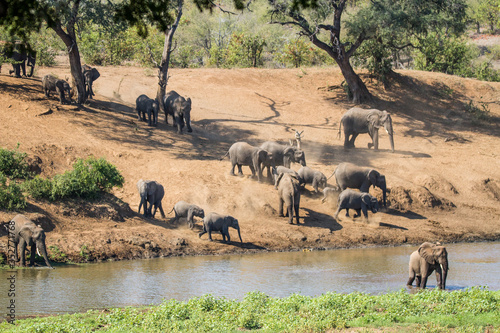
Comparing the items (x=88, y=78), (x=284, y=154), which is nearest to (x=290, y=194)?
(x=284, y=154)

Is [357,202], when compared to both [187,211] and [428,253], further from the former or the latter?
[428,253]

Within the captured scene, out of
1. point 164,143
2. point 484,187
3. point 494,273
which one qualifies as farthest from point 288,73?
point 494,273

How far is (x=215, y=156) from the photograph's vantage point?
24.6 meters

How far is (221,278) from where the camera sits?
13656 millimetres

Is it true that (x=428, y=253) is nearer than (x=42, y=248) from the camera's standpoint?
Yes

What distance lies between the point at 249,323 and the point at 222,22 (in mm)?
59677

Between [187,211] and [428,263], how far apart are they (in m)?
7.59

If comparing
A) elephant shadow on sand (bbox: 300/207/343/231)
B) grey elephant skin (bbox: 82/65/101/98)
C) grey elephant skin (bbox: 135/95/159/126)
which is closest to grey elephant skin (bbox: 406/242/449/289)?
elephant shadow on sand (bbox: 300/207/343/231)

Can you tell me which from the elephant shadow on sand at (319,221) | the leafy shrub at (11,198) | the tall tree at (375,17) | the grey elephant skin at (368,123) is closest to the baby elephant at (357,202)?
the elephant shadow on sand at (319,221)

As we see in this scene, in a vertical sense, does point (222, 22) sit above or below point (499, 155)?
above

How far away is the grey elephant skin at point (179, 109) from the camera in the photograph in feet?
87.5

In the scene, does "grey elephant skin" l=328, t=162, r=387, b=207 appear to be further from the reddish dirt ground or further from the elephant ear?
the elephant ear

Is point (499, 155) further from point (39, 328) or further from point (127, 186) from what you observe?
point (39, 328)

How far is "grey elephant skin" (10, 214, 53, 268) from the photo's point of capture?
1402cm
